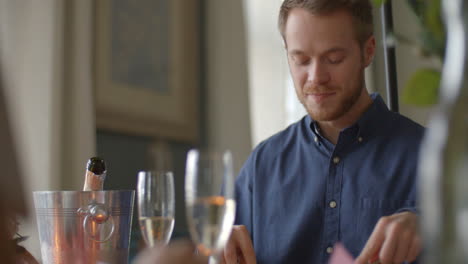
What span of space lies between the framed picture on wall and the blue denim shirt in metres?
1.36

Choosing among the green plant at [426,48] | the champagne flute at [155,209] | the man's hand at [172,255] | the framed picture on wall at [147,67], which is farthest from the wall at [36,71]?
the green plant at [426,48]

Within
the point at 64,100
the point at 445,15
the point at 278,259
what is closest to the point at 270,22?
the point at 64,100

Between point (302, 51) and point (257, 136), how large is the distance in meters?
1.73

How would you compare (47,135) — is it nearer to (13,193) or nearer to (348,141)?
(348,141)

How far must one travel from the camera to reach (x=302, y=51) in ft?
4.95

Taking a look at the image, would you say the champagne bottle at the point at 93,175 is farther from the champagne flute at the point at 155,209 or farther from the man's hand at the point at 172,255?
the man's hand at the point at 172,255

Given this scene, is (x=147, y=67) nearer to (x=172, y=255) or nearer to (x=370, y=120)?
(x=370, y=120)

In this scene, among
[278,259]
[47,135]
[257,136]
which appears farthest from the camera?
[257,136]

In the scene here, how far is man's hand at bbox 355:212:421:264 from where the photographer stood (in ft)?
2.88

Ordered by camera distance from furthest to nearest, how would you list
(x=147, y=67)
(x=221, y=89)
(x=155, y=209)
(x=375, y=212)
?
1. (x=221, y=89)
2. (x=147, y=67)
3. (x=375, y=212)
4. (x=155, y=209)

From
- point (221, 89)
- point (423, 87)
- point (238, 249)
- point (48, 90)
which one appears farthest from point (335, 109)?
point (221, 89)

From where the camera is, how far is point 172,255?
522 millimetres

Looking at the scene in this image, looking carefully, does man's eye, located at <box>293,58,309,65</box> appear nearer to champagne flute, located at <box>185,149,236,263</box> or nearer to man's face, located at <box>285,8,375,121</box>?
man's face, located at <box>285,8,375,121</box>

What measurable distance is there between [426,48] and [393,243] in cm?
48
